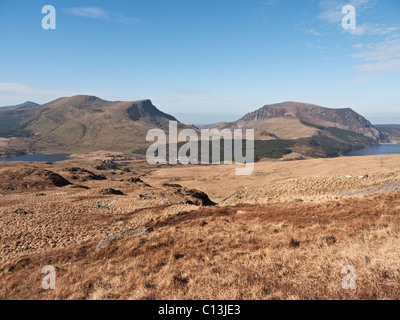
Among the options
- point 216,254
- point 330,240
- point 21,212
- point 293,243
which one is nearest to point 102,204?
point 21,212

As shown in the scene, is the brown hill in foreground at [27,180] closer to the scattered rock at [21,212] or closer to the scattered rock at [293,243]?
the scattered rock at [21,212]

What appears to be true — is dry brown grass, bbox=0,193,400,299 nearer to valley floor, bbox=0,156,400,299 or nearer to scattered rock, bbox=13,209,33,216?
valley floor, bbox=0,156,400,299

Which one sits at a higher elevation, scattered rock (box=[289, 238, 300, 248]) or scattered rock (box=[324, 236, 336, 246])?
scattered rock (box=[324, 236, 336, 246])

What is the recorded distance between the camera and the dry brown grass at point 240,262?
7832mm

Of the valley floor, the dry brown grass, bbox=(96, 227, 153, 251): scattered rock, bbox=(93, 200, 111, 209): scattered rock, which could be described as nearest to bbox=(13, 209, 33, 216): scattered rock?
the valley floor

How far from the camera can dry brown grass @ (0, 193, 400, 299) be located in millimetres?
7832

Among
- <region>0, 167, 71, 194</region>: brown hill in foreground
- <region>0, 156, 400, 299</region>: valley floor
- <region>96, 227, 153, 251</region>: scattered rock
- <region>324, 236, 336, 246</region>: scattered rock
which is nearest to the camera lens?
<region>0, 156, 400, 299</region>: valley floor

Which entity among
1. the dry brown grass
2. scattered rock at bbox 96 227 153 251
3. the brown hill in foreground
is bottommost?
the brown hill in foreground

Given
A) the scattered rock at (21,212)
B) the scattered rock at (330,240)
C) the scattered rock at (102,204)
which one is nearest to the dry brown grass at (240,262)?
the scattered rock at (330,240)

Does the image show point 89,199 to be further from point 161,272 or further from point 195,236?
point 161,272

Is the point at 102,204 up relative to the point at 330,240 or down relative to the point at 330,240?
down

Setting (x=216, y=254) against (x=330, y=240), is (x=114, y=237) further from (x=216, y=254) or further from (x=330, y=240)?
(x=330, y=240)

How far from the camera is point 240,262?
34.7 feet
